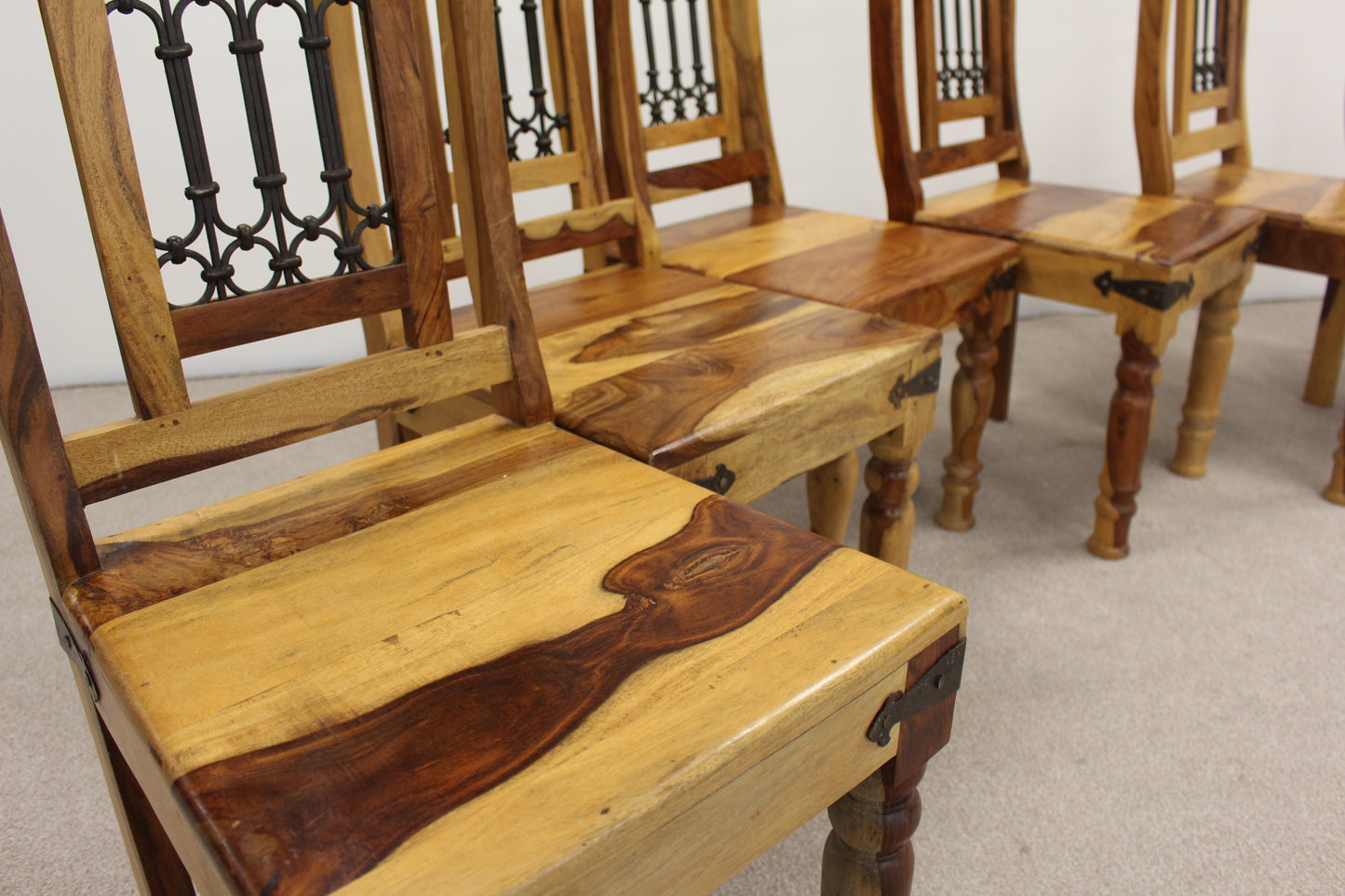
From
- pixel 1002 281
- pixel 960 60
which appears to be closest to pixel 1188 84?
pixel 960 60

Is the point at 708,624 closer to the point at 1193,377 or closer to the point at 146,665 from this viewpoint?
the point at 146,665

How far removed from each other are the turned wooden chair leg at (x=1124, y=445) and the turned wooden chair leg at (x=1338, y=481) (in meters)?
0.42

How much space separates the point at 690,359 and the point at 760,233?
0.55 m

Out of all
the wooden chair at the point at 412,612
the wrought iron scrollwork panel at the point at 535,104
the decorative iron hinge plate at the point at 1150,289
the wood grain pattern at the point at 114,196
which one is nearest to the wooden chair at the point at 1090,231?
the decorative iron hinge plate at the point at 1150,289

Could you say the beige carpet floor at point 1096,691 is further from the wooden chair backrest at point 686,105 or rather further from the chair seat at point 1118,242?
the wooden chair backrest at point 686,105

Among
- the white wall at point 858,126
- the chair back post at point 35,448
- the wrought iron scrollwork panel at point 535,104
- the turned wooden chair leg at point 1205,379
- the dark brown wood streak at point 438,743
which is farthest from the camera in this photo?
the white wall at point 858,126

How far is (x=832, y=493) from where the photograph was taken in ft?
4.19

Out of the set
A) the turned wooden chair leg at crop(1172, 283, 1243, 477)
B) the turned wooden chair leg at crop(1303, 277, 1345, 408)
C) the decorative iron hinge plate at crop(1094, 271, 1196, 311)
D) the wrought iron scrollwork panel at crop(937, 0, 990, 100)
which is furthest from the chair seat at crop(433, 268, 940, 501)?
the turned wooden chair leg at crop(1303, 277, 1345, 408)

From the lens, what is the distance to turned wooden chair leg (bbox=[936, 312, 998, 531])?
4.94 ft

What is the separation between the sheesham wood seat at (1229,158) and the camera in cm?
157

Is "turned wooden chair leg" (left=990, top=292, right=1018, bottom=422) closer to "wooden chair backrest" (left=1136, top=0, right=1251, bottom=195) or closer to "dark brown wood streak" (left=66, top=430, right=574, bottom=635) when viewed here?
"wooden chair backrest" (left=1136, top=0, right=1251, bottom=195)

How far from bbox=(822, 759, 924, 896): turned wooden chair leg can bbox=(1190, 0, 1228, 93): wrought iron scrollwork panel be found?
1659 millimetres

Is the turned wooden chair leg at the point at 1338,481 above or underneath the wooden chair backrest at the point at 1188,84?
underneath

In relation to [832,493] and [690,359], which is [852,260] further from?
[690,359]
